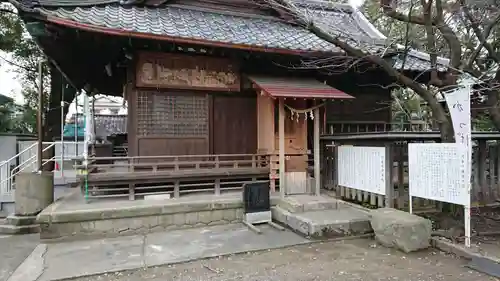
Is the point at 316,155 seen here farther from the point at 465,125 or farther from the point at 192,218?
the point at 465,125

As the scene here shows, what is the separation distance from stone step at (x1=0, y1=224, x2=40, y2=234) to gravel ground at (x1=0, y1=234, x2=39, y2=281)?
189 mm

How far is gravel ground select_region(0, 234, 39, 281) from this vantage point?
588 centimetres

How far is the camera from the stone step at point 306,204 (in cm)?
748

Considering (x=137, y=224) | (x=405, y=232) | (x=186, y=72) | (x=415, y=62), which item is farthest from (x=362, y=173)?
(x=137, y=224)

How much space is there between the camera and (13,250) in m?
6.93

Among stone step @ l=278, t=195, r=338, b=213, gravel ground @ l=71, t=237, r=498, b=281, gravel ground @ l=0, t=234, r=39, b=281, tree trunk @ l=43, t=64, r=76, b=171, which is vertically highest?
tree trunk @ l=43, t=64, r=76, b=171

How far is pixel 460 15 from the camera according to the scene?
7379 mm

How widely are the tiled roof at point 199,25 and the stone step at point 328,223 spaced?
392 centimetres

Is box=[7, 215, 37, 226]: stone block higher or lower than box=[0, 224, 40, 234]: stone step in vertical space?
higher

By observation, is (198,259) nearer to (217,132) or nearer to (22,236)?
(217,132)

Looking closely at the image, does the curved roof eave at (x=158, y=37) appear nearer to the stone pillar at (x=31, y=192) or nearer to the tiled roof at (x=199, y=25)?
the tiled roof at (x=199, y=25)

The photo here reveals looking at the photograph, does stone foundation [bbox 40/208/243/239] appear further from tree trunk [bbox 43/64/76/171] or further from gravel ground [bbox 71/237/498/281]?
tree trunk [bbox 43/64/76/171]

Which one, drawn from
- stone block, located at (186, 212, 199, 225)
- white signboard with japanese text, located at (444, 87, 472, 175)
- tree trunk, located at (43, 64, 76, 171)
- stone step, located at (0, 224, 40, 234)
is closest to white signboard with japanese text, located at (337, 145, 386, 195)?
white signboard with japanese text, located at (444, 87, 472, 175)

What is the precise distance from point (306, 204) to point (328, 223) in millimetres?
1005
